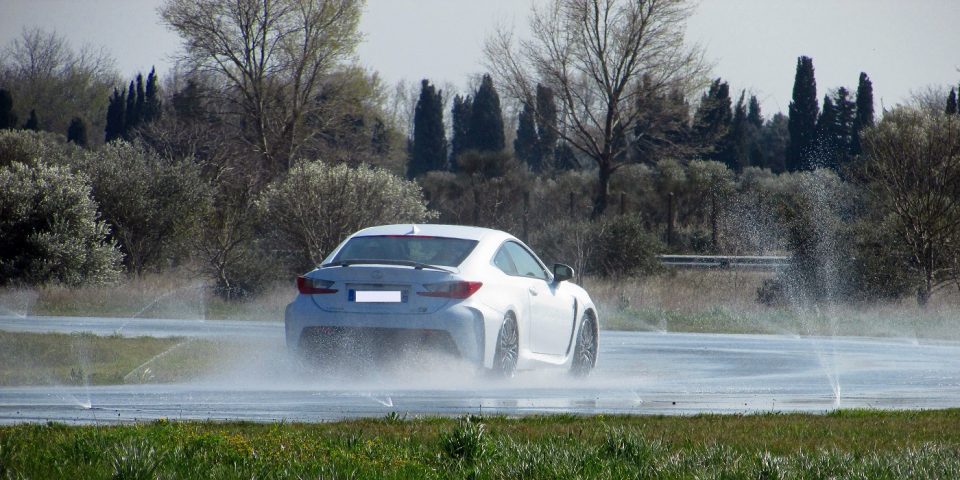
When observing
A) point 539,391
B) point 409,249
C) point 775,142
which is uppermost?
point 775,142

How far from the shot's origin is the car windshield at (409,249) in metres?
11.9

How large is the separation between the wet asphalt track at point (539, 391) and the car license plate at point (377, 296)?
646mm

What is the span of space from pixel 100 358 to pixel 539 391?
20.0 feet

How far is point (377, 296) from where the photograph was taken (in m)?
11.4

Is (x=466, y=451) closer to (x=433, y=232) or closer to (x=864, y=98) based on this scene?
(x=433, y=232)

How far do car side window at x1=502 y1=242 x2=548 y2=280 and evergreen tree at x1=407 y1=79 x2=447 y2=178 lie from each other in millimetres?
73751

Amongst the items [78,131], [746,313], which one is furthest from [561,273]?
[78,131]

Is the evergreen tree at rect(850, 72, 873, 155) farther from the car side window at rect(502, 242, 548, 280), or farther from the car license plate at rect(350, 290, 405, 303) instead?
the car license plate at rect(350, 290, 405, 303)

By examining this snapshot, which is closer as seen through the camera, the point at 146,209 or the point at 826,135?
the point at 146,209

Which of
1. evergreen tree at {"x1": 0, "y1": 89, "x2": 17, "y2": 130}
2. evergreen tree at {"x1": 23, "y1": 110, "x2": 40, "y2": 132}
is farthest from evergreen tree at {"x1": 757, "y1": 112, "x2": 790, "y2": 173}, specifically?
evergreen tree at {"x1": 0, "y1": 89, "x2": 17, "y2": 130}

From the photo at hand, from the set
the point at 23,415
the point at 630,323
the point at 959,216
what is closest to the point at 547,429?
the point at 23,415

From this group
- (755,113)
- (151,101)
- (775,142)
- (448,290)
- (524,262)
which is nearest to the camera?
(448,290)

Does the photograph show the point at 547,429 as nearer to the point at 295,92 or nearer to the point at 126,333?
the point at 126,333

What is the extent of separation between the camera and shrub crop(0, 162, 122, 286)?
29.9 m
